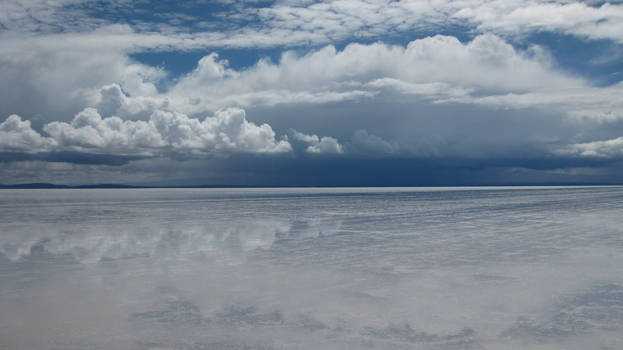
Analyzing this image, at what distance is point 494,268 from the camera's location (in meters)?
12.7

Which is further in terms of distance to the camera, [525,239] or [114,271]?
[525,239]

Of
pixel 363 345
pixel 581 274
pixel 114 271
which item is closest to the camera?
pixel 363 345

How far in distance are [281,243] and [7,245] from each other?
10258mm

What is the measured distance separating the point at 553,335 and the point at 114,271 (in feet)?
34.3

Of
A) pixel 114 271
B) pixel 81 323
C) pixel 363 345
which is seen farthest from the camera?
pixel 114 271

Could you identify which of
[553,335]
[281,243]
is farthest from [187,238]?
[553,335]

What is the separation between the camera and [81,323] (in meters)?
7.66

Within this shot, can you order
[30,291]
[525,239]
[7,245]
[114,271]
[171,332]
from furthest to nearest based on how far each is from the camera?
[525,239] → [7,245] → [114,271] → [30,291] → [171,332]

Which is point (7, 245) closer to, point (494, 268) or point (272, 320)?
point (272, 320)

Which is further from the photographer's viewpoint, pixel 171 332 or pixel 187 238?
pixel 187 238

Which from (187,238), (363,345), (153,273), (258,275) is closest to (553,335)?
(363,345)

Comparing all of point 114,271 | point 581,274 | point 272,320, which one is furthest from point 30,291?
point 581,274

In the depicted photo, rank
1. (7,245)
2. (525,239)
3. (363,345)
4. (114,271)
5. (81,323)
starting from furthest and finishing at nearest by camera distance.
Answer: (525,239) → (7,245) → (114,271) → (81,323) → (363,345)

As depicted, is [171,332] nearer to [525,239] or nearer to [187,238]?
[187,238]
